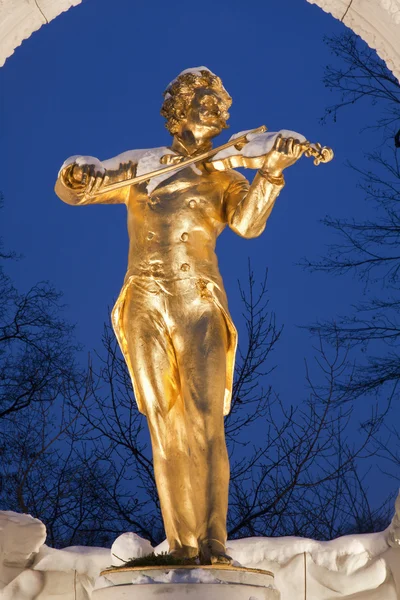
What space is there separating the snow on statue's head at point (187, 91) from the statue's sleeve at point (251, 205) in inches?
18.8

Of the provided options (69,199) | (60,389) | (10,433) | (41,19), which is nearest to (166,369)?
(69,199)

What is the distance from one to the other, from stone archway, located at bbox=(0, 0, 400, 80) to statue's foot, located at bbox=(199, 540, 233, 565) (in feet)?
9.49

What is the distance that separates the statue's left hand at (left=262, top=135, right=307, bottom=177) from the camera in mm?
5480

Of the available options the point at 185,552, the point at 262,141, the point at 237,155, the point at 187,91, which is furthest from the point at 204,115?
the point at 185,552

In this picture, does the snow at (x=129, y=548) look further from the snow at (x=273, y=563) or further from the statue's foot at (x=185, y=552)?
the statue's foot at (x=185, y=552)

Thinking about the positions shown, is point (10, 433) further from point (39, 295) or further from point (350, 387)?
point (350, 387)

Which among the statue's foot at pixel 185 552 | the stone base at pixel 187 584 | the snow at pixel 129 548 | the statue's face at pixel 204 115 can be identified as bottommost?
the stone base at pixel 187 584

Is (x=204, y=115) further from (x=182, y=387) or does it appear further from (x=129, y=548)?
(x=129, y=548)

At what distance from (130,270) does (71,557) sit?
70.1 inches

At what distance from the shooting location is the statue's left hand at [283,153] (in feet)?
18.0

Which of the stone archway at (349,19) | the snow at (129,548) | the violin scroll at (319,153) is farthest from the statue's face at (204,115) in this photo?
the snow at (129,548)

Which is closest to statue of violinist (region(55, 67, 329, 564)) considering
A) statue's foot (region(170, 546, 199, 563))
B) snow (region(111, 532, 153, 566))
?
statue's foot (region(170, 546, 199, 563))

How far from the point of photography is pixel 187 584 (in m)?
4.94

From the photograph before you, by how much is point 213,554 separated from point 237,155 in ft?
6.70
